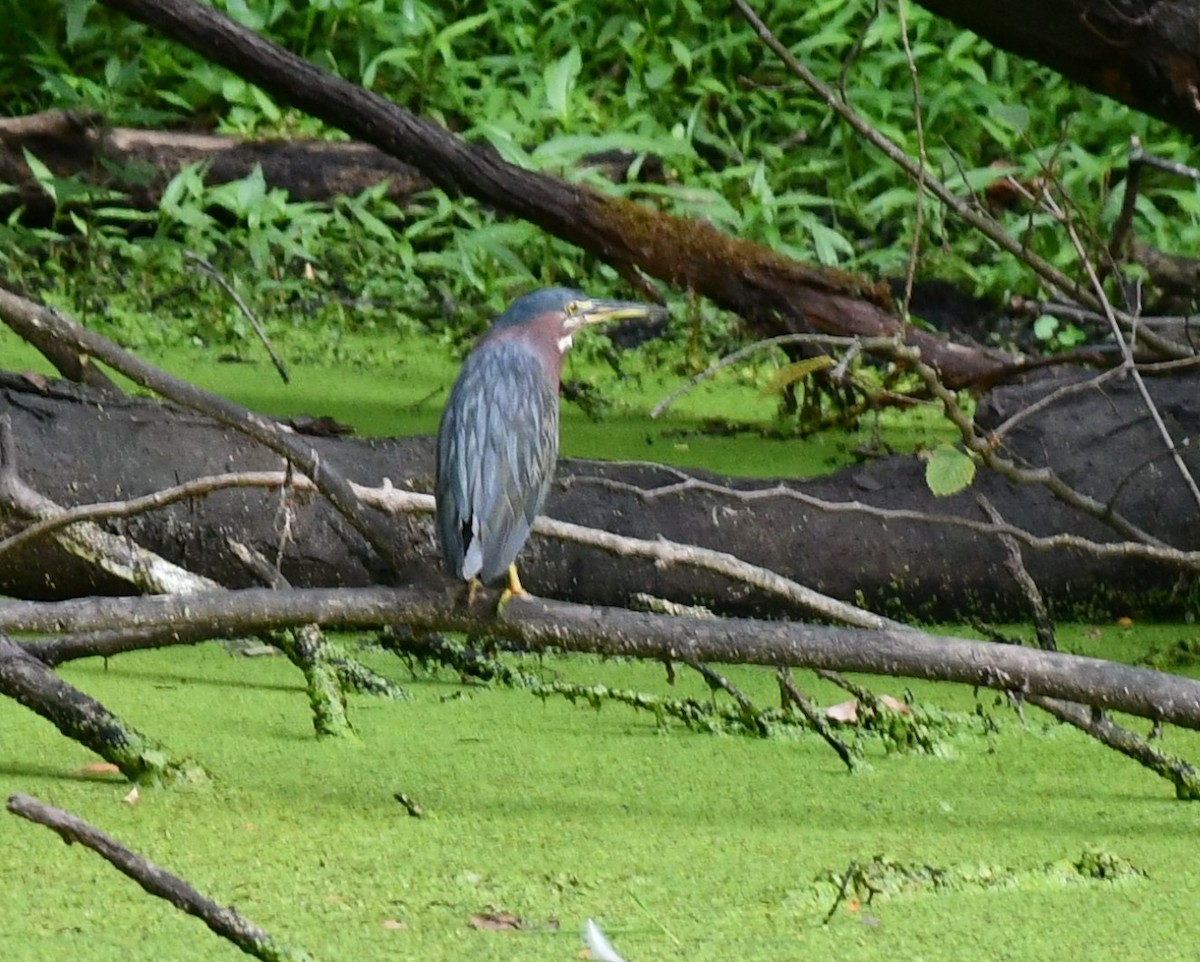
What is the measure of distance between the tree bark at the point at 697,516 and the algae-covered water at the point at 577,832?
0.60 ft

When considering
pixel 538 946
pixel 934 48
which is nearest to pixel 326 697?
pixel 538 946

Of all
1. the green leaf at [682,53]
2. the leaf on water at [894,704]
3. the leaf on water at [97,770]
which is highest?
the green leaf at [682,53]

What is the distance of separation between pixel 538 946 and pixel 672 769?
605 millimetres

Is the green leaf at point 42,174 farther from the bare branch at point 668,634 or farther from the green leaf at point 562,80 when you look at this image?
the bare branch at point 668,634

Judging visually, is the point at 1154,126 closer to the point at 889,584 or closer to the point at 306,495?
the point at 889,584

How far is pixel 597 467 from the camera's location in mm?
2928

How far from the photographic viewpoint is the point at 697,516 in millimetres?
2863

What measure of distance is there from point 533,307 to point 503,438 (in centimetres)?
35

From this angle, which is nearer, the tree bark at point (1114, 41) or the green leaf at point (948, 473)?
the green leaf at point (948, 473)

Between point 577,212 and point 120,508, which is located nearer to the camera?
point 120,508

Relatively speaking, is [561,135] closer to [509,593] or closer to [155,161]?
[155,161]

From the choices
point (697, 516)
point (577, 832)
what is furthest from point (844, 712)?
point (577, 832)

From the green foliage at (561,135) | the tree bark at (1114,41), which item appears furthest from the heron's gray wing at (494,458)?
the green foliage at (561,135)

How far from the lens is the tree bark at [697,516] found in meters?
2.77
